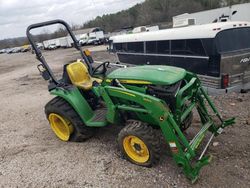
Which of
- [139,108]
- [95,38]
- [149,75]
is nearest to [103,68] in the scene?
[149,75]

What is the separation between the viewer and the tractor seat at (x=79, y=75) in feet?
15.3

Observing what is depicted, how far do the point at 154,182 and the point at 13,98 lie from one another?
6.94 m

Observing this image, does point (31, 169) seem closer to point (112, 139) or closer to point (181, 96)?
point (112, 139)

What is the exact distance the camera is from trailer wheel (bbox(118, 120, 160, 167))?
137 inches

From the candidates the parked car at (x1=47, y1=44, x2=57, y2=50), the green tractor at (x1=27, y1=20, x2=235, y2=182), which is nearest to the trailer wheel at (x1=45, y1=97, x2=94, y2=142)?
the green tractor at (x1=27, y1=20, x2=235, y2=182)

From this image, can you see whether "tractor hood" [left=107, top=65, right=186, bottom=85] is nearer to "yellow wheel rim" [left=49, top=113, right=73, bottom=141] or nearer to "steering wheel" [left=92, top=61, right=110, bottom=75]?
"steering wheel" [left=92, top=61, right=110, bottom=75]

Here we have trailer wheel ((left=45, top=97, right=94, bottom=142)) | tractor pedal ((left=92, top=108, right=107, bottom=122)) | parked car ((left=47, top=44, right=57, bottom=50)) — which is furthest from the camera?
parked car ((left=47, top=44, right=57, bottom=50))

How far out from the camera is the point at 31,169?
4.09 m

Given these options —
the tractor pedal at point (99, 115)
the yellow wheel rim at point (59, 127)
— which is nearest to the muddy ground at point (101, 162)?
the yellow wheel rim at point (59, 127)

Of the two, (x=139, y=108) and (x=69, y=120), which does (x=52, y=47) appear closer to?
(x=69, y=120)

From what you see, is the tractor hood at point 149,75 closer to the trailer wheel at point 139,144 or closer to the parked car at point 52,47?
the trailer wheel at point 139,144

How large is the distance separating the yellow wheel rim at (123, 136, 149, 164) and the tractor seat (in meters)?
1.29

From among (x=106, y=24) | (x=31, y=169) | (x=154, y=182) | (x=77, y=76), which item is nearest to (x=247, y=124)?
(x=154, y=182)

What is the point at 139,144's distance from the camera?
3.67 m
